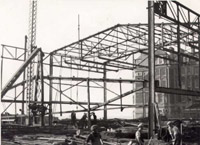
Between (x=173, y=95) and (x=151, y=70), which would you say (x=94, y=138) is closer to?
(x=151, y=70)

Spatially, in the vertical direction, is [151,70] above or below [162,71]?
below

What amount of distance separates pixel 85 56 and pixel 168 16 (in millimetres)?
12661

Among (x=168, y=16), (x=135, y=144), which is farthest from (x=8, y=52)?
(x=135, y=144)

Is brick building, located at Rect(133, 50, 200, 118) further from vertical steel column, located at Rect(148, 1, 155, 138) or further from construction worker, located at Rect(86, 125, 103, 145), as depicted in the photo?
construction worker, located at Rect(86, 125, 103, 145)

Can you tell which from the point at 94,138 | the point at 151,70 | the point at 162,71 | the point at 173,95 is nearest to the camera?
the point at 94,138

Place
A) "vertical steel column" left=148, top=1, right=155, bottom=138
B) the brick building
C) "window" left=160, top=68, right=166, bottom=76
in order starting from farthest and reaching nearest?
"window" left=160, top=68, right=166, bottom=76 < the brick building < "vertical steel column" left=148, top=1, right=155, bottom=138

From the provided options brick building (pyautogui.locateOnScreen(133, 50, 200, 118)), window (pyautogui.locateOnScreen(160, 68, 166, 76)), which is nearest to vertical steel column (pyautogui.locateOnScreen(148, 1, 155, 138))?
brick building (pyautogui.locateOnScreen(133, 50, 200, 118))

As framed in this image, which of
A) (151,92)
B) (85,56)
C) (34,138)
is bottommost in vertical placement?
(34,138)

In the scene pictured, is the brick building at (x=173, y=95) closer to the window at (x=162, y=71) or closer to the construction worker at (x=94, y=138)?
the window at (x=162, y=71)

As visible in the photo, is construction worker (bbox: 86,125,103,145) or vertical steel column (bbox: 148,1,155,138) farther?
vertical steel column (bbox: 148,1,155,138)

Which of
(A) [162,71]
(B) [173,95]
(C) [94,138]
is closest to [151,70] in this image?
(C) [94,138]

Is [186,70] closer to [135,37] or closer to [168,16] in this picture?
[135,37]

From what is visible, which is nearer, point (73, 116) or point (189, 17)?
point (189, 17)

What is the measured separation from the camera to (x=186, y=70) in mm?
53844
